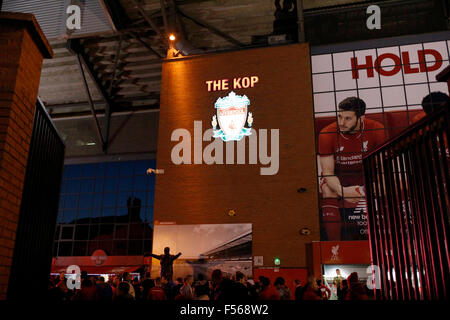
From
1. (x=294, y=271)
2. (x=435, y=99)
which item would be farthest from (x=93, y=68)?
(x=435, y=99)

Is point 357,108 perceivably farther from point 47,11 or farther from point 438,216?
point 438,216

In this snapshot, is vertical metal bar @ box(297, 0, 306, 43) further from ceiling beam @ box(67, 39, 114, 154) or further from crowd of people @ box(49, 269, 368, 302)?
crowd of people @ box(49, 269, 368, 302)

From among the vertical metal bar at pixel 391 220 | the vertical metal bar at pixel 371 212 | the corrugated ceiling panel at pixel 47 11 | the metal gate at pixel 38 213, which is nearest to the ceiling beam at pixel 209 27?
the corrugated ceiling panel at pixel 47 11

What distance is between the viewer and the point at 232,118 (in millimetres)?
18594

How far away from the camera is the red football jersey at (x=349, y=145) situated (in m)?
19.1

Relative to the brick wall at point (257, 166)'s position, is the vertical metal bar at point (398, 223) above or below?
below

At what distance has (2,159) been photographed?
3248 millimetres

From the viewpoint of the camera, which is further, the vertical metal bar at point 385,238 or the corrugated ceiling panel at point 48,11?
the corrugated ceiling panel at point 48,11

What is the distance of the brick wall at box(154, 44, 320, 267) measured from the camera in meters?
16.9

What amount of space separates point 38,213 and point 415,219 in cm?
401

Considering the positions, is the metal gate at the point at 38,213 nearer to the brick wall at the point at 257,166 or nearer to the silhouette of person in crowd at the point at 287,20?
the brick wall at the point at 257,166

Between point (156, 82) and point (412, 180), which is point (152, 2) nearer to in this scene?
point (156, 82)

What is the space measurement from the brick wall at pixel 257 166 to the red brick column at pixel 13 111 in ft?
46.0

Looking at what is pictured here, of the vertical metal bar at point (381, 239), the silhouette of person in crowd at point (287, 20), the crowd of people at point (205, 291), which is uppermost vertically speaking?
the silhouette of person in crowd at point (287, 20)
